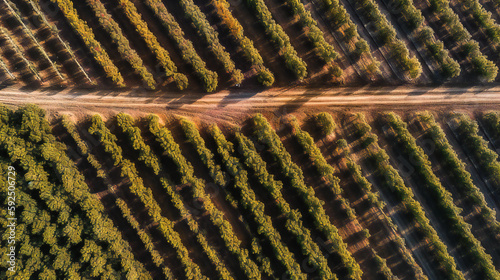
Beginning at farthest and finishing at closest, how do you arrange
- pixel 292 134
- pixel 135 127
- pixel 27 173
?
pixel 292 134 → pixel 135 127 → pixel 27 173

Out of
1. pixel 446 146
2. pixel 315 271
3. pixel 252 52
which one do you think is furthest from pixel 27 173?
pixel 446 146

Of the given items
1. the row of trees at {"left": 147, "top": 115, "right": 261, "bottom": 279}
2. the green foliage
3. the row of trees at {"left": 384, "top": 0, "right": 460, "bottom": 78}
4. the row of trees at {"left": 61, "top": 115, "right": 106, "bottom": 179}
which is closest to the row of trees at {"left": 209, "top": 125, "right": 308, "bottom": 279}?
the row of trees at {"left": 147, "top": 115, "right": 261, "bottom": 279}

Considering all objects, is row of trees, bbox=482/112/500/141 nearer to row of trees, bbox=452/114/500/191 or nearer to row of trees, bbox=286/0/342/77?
row of trees, bbox=452/114/500/191

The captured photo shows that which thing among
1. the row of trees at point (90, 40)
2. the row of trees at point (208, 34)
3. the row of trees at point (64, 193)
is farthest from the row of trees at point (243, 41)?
the row of trees at point (64, 193)

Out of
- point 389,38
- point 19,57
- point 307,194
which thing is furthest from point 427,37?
point 19,57

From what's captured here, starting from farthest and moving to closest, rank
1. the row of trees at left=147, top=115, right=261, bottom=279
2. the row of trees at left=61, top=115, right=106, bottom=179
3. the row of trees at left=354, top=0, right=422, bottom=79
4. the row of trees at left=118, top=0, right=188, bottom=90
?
the row of trees at left=354, top=0, right=422, bottom=79
the row of trees at left=118, top=0, right=188, bottom=90
the row of trees at left=147, top=115, right=261, bottom=279
the row of trees at left=61, top=115, right=106, bottom=179

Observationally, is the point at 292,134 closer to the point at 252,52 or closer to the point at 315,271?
the point at 252,52

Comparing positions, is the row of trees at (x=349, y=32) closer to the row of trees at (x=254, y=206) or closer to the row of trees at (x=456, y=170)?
Result: the row of trees at (x=456, y=170)
